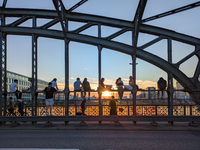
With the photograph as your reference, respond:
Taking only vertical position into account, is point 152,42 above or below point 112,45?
above

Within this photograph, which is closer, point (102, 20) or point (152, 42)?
point (152, 42)

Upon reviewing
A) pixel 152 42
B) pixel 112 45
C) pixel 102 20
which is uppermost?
pixel 102 20

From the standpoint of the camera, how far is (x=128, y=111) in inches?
450

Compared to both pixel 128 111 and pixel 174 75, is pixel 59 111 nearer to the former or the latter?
pixel 128 111

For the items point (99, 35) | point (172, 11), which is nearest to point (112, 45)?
point (99, 35)

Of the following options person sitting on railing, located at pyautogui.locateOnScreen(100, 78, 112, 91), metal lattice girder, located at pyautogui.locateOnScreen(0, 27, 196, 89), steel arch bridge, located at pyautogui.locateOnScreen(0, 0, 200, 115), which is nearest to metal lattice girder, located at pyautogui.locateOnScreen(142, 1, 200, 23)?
steel arch bridge, located at pyautogui.locateOnScreen(0, 0, 200, 115)

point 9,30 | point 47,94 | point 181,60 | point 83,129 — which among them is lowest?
point 83,129

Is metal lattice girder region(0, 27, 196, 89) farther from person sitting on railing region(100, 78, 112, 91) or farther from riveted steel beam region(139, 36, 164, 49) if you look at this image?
person sitting on railing region(100, 78, 112, 91)

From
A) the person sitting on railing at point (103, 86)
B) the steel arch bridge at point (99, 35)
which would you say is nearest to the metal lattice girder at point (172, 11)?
the steel arch bridge at point (99, 35)

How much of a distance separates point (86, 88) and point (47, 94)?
2.42 meters

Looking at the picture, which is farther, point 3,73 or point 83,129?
A: point 3,73

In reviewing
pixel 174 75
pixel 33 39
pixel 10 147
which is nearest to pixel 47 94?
A: pixel 33 39

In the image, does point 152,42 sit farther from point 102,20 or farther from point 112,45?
point 102,20

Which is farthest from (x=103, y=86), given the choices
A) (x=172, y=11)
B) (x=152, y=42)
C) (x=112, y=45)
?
(x=172, y=11)
